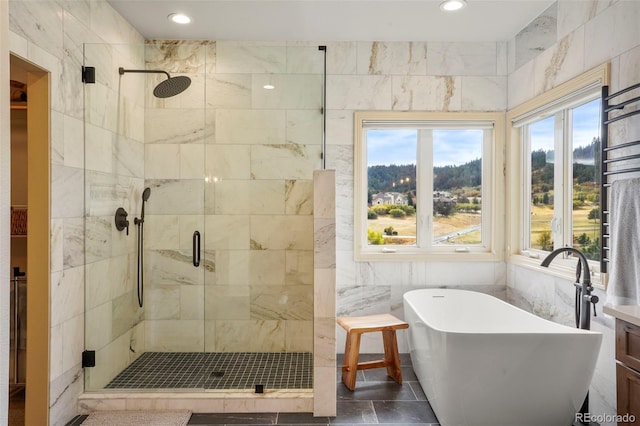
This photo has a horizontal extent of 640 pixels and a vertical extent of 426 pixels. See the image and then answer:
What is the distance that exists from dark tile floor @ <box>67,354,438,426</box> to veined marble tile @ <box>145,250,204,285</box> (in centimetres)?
86

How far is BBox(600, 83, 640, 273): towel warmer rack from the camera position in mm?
2066

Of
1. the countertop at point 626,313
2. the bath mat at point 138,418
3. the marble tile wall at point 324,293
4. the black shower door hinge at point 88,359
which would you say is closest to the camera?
the countertop at point 626,313

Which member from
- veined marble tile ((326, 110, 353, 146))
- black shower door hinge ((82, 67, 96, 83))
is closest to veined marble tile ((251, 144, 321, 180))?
veined marble tile ((326, 110, 353, 146))

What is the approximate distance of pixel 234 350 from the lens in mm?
2697

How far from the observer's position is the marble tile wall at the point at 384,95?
3.44 metres

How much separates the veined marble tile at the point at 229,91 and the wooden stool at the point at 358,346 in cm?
175

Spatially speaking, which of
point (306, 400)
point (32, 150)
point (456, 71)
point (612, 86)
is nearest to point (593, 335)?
point (612, 86)

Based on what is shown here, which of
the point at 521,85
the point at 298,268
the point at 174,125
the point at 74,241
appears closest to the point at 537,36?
the point at 521,85

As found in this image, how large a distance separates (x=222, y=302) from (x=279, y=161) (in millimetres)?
1042

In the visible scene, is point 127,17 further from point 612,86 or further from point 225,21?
point 612,86

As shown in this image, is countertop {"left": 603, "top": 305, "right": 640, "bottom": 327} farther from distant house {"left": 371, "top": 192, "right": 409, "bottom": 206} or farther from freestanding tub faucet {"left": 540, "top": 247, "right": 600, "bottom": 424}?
distant house {"left": 371, "top": 192, "right": 409, "bottom": 206}

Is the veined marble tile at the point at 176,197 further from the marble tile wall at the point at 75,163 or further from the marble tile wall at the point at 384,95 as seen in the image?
the marble tile wall at the point at 384,95

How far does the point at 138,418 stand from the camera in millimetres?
2355

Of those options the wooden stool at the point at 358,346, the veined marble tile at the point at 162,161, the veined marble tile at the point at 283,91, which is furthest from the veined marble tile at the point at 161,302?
the veined marble tile at the point at 283,91
